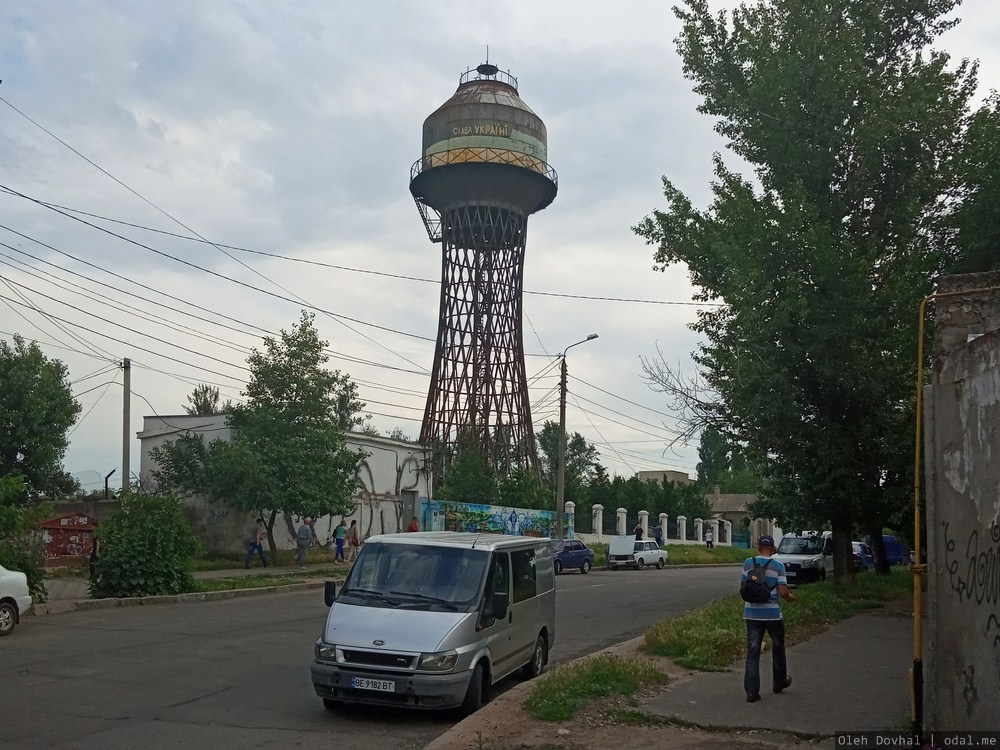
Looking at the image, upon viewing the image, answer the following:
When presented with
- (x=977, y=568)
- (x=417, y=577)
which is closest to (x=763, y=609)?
(x=977, y=568)

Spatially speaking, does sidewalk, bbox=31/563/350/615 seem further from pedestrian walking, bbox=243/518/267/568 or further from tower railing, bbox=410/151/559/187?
tower railing, bbox=410/151/559/187

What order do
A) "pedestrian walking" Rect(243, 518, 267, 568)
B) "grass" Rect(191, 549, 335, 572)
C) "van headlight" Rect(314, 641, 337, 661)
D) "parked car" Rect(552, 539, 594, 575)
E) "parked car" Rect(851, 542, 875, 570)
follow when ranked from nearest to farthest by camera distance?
"van headlight" Rect(314, 641, 337, 661), "grass" Rect(191, 549, 335, 572), "pedestrian walking" Rect(243, 518, 267, 568), "parked car" Rect(552, 539, 594, 575), "parked car" Rect(851, 542, 875, 570)

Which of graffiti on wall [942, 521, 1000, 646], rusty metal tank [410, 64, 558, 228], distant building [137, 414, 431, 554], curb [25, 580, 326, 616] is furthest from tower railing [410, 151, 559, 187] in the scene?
graffiti on wall [942, 521, 1000, 646]

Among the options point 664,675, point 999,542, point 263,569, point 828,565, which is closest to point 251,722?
point 664,675

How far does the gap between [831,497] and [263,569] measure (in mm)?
18742

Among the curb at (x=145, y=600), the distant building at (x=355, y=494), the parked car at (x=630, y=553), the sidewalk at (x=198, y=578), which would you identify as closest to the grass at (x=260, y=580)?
the sidewalk at (x=198, y=578)

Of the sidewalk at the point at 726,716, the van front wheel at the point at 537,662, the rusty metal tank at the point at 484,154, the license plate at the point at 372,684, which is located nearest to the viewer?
the sidewalk at the point at 726,716

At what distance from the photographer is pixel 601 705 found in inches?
349

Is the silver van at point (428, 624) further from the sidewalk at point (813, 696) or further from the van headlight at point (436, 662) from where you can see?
the sidewalk at point (813, 696)

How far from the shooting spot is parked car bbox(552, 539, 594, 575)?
36791 mm

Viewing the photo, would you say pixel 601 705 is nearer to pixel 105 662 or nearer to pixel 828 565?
pixel 105 662

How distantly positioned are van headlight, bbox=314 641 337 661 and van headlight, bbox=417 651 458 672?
835mm

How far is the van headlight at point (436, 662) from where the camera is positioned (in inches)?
353

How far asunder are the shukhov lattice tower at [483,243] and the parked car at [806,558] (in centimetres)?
2023
